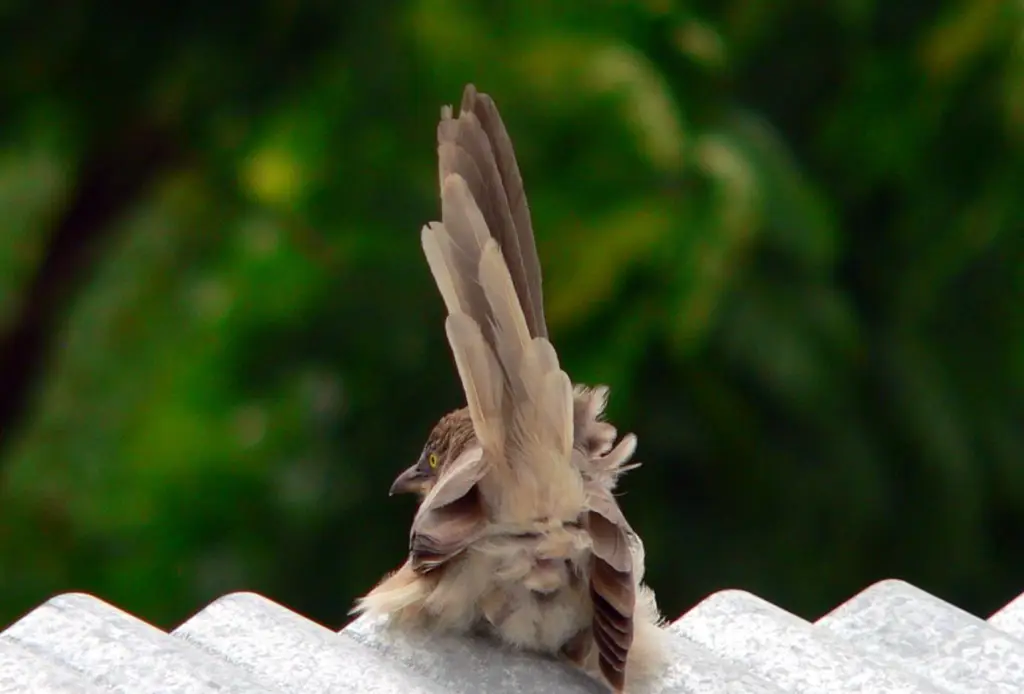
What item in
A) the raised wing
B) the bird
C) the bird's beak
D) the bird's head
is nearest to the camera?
the bird

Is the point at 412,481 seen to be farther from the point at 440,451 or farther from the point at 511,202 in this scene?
the point at 511,202

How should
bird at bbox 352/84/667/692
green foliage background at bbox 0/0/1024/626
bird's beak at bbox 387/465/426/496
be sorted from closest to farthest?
1. bird at bbox 352/84/667/692
2. bird's beak at bbox 387/465/426/496
3. green foliage background at bbox 0/0/1024/626

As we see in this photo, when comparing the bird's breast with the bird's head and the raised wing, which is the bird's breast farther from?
the bird's head

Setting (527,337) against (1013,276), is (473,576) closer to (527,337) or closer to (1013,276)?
(527,337)

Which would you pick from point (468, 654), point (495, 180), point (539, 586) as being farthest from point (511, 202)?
point (468, 654)

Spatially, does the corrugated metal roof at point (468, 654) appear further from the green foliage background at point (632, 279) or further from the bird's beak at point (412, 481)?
the green foliage background at point (632, 279)

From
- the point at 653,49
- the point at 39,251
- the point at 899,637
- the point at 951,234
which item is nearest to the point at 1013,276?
the point at 951,234

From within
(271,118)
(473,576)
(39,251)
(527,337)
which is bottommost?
(473,576)

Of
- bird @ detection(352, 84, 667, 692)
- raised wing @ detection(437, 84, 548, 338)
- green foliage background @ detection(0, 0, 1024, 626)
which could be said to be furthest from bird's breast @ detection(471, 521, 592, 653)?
green foliage background @ detection(0, 0, 1024, 626)
